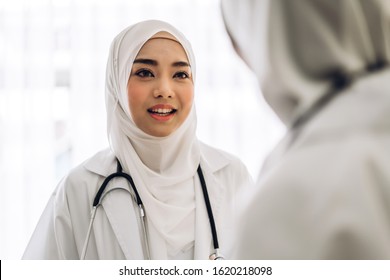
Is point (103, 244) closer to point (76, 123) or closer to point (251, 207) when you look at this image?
point (251, 207)

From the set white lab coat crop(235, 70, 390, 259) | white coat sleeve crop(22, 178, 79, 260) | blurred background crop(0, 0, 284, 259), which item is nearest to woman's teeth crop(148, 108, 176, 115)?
white coat sleeve crop(22, 178, 79, 260)

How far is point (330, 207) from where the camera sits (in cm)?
72

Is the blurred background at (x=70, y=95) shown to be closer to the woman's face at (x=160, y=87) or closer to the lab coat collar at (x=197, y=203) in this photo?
the lab coat collar at (x=197, y=203)

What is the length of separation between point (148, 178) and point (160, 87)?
32 centimetres

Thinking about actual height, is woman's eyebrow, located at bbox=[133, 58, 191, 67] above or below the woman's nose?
above

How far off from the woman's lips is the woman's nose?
35 millimetres

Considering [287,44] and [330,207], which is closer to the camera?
[330,207]

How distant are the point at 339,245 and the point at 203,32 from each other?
2.86m

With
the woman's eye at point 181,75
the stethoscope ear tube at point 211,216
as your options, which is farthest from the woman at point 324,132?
the woman's eye at point 181,75

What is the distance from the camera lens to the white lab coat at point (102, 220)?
6.17 ft

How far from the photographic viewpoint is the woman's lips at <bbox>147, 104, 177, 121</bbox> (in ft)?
6.50

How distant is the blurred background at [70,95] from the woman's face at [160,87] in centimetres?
139

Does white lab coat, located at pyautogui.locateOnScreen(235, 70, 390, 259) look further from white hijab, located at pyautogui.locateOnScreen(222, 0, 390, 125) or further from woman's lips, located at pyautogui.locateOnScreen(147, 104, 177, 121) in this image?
woman's lips, located at pyautogui.locateOnScreen(147, 104, 177, 121)
